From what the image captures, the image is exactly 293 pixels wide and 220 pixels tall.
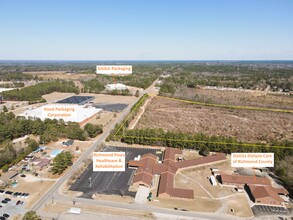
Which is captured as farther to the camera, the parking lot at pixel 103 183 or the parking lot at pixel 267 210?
the parking lot at pixel 103 183

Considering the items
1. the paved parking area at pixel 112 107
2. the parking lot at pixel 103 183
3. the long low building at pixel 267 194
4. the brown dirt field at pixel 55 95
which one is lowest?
the parking lot at pixel 103 183

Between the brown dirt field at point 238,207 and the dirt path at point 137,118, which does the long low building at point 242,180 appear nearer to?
the brown dirt field at point 238,207

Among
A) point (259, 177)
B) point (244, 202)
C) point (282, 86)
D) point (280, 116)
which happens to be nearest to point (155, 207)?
point (244, 202)

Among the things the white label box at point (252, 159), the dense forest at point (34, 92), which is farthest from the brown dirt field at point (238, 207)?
the dense forest at point (34, 92)

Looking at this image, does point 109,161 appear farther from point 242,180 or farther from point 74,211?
point 242,180

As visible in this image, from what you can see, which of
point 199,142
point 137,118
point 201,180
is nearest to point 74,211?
point 201,180
